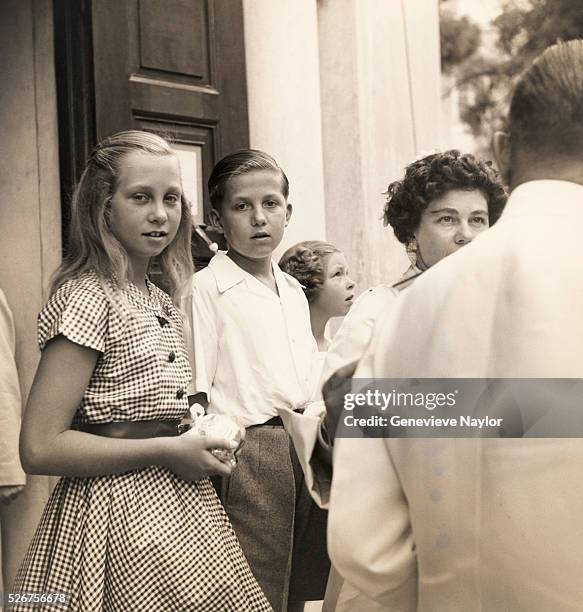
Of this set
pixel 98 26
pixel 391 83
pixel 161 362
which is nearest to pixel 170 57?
pixel 98 26

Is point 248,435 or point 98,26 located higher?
point 98,26

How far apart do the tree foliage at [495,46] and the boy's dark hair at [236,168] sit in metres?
0.45

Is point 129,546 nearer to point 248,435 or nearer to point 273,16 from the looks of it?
point 248,435

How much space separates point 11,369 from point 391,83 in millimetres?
1317

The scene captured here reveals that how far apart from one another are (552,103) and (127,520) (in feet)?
2.63

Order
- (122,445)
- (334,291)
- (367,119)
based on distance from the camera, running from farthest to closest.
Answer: (367,119) < (334,291) < (122,445)

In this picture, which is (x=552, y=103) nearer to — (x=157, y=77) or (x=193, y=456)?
(x=193, y=456)

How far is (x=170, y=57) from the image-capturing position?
2.46m

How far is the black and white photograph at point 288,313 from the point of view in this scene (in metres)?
0.98

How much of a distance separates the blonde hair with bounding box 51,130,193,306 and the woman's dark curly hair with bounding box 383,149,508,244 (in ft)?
1.15

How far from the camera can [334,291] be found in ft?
7.61

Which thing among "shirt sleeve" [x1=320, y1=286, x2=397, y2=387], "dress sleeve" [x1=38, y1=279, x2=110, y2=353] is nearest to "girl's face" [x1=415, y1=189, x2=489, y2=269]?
"shirt sleeve" [x1=320, y1=286, x2=397, y2=387]

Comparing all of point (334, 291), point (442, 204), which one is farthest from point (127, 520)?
point (334, 291)

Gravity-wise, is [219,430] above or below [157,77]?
below
